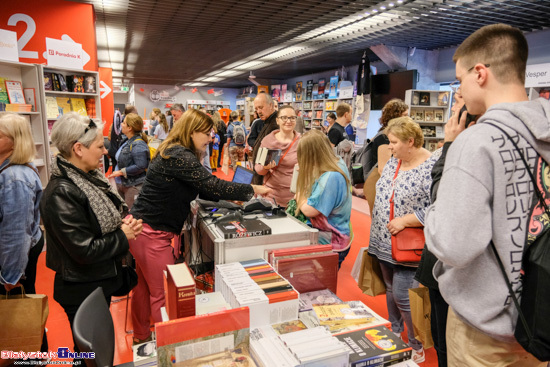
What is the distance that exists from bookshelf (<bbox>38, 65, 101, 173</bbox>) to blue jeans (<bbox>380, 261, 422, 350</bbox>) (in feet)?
13.4

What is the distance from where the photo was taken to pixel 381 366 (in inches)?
47.3

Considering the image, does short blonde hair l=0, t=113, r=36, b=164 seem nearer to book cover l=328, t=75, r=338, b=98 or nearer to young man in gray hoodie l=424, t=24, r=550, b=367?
young man in gray hoodie l=424, t=24, r=550, b=367

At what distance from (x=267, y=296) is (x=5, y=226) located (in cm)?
171

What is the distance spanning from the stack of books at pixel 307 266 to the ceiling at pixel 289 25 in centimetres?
501

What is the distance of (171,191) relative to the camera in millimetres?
2236

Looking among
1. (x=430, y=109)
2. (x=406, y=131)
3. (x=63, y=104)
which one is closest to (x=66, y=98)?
(x=63, y=104)

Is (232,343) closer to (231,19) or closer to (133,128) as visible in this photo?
(133,128)

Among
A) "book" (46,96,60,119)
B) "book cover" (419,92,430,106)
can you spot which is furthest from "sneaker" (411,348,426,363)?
"book cover" (419,92,430,106)

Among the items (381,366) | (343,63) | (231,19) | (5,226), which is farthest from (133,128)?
(343,63)

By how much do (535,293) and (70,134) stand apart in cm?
201

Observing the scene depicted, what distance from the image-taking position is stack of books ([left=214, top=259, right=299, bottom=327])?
4.39 ft

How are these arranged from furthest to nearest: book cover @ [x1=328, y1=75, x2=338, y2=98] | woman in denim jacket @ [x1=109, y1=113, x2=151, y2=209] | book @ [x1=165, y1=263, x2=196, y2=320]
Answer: book cover @ [x1=328, y1=75, x2=338, y2=98] < woman in denim jacket @ [x1=109, y1=113, x2=151, y2=209] < book @ [x1=165, y1=263, x2=196, y2=320]

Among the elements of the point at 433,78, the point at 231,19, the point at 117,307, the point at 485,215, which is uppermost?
the point at 231,19

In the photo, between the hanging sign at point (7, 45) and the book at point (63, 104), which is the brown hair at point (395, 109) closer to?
the hanging sign at point (7, 45)
